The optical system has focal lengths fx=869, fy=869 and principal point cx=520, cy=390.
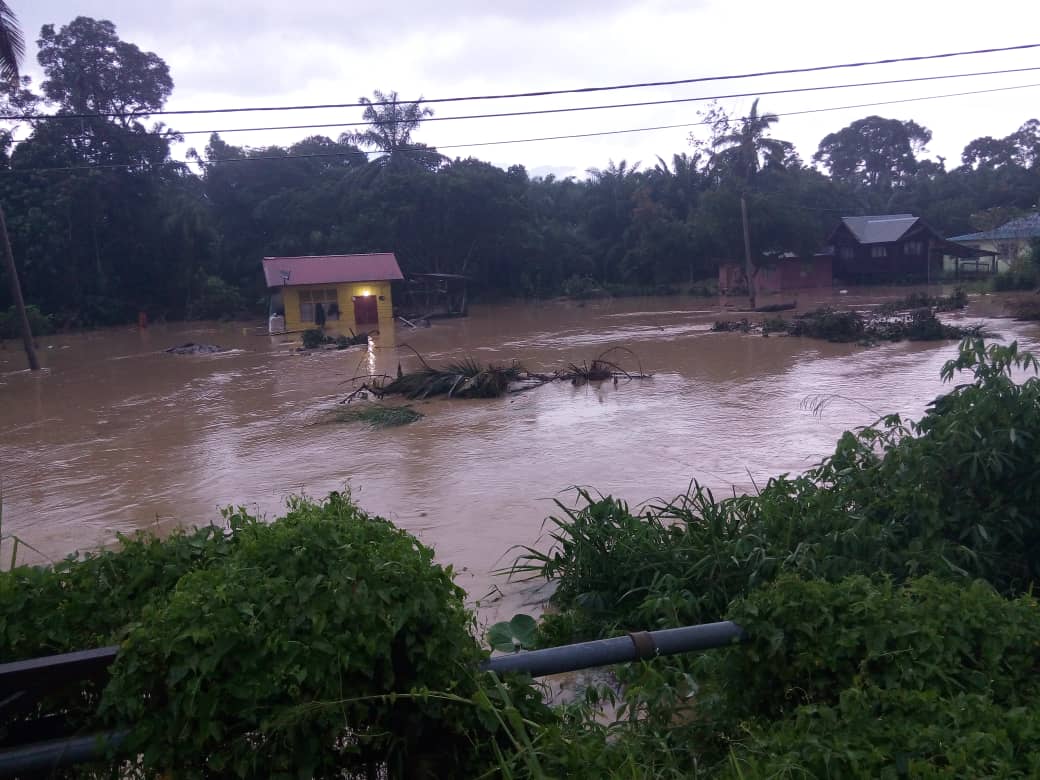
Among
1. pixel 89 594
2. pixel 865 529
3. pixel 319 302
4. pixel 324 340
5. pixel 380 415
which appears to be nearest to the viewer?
pixel 89 594

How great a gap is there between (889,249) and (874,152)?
101 ft

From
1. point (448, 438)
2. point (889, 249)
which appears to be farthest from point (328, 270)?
point (889, 249)

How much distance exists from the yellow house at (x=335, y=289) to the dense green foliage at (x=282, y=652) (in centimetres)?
3478

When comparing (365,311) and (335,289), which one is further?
(365,311)

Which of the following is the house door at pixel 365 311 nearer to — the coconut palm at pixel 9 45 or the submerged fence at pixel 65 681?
the coconut palm at pixel 9 45

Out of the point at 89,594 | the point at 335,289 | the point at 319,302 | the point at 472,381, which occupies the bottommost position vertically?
the point at 472,381

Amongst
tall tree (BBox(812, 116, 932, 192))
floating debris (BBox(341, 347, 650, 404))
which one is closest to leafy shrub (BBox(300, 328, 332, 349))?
floating debris (BBox(341, 347, 650, 404))

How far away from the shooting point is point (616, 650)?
10.5ft

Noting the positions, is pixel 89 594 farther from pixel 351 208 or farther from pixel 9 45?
pixel 351 208

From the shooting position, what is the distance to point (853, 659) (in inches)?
126

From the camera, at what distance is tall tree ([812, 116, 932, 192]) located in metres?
73.3

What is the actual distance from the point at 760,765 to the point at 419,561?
1.28m

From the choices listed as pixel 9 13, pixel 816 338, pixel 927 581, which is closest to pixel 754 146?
pixel 816 338

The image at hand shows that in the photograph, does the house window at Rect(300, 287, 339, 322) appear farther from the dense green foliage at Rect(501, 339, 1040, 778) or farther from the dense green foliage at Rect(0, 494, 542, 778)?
the dense green foliage at Rect(0, 494, 542, 778)
